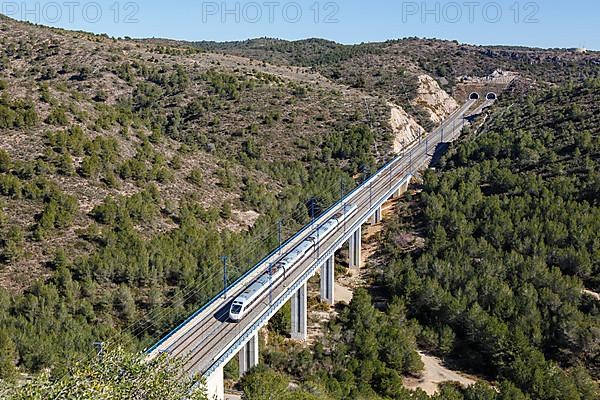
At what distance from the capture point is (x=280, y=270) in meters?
38.8

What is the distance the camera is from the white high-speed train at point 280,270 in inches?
1288

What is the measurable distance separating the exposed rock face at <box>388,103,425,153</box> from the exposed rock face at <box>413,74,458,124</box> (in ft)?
31.9

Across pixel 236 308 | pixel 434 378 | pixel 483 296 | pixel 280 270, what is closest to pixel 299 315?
pixel 280 270

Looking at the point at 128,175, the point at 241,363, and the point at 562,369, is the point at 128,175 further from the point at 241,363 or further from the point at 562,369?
the point at 562,369

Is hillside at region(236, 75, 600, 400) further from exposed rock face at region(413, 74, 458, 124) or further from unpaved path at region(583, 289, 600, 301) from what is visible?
exposed rock face at region(413, 74, 458, 124)

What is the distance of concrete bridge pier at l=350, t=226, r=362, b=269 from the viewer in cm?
5278

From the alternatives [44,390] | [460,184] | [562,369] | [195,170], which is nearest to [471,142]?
[460,184]

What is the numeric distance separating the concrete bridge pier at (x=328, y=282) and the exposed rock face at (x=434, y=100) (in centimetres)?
6396

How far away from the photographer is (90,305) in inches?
1367

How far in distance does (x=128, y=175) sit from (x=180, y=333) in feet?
76.3

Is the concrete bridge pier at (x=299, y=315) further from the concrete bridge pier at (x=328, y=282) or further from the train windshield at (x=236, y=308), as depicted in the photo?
the train windshield at (x=236, y=308)

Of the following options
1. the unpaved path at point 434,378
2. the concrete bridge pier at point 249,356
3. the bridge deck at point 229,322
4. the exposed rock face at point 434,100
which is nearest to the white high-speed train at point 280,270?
the bridge deck at point 229,322

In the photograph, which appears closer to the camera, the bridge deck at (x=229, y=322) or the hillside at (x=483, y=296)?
the bridge deck at (x=229, y=322)

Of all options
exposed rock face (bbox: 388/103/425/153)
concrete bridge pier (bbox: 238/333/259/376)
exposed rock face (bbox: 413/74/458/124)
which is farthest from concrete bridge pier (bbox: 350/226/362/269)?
exposed rock face (bbox: 413/74/458/124)
